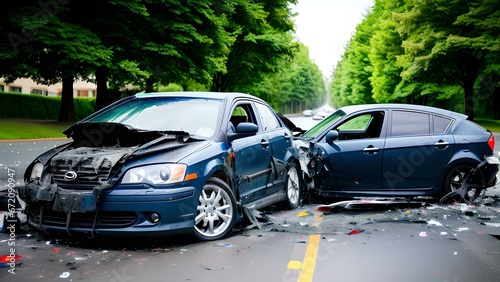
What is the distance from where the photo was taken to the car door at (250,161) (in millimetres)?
6792

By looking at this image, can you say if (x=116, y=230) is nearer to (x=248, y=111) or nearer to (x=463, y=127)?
(x=248, y=111)

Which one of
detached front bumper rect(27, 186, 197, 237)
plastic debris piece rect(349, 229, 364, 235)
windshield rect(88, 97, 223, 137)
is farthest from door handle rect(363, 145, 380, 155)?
detached front bumper rect(27, 186, 197, 237)

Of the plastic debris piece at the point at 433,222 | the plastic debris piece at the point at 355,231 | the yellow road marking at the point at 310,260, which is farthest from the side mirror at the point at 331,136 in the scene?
the yellow road marking at the point at 310,260

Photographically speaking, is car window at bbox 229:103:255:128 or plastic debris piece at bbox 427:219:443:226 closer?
plastic debris piece at bbox 427:219:443:226

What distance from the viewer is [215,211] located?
20.2 ft

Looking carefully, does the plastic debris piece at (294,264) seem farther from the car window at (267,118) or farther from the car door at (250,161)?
the car window at (267,118)

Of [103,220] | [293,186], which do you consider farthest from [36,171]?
[293,186]

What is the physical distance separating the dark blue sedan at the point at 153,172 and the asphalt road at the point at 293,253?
0.27m

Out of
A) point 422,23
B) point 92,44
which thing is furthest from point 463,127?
point 422,23

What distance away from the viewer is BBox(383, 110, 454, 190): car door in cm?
847

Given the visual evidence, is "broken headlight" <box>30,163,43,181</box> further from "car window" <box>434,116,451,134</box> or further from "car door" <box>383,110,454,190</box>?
"car window" <box>434,116,451,134</box>

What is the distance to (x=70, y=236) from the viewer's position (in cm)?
596

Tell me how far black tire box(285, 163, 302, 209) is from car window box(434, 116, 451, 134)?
2.20m

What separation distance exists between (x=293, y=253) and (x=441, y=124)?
4.24 metres
